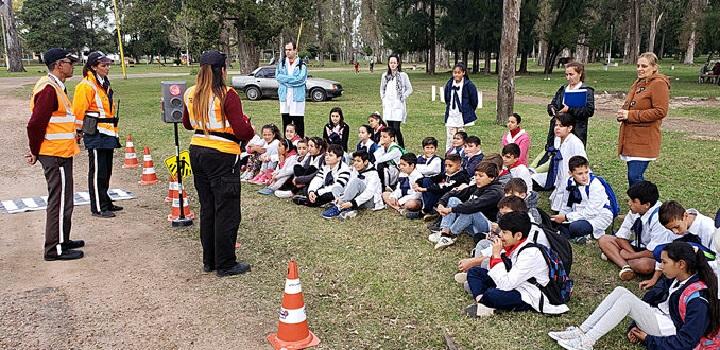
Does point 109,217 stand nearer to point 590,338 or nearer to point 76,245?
point 76,245

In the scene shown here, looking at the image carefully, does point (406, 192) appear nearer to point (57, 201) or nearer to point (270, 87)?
point (57, 201)

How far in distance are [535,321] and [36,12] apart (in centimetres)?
7886

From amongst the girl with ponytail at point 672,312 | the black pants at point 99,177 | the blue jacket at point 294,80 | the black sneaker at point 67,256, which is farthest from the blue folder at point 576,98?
the black sneaker at point 67,256

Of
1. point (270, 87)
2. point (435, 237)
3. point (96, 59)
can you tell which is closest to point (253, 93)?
point (270, 87)

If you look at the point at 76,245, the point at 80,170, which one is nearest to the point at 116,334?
the point at 76,245

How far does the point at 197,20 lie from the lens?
83.3 feet

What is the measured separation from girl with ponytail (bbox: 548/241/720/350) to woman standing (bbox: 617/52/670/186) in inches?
103

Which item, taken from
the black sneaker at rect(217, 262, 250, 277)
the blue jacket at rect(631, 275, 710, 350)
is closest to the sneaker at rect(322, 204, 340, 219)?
the black sneaker at rect(217, 262, 250, 277)

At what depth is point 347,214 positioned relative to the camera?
707 cm

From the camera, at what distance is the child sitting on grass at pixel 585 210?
5930 millimetres

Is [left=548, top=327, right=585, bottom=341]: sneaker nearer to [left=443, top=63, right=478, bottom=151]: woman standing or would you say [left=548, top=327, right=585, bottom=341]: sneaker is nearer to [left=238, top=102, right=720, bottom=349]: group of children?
[left=238, top=102, right=720, bottom=349]: group of children

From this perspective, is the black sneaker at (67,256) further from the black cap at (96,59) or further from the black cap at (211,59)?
the black cap at (211,59)

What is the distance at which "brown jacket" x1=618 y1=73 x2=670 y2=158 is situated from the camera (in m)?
5.93

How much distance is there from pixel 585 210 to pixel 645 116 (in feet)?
3.80
